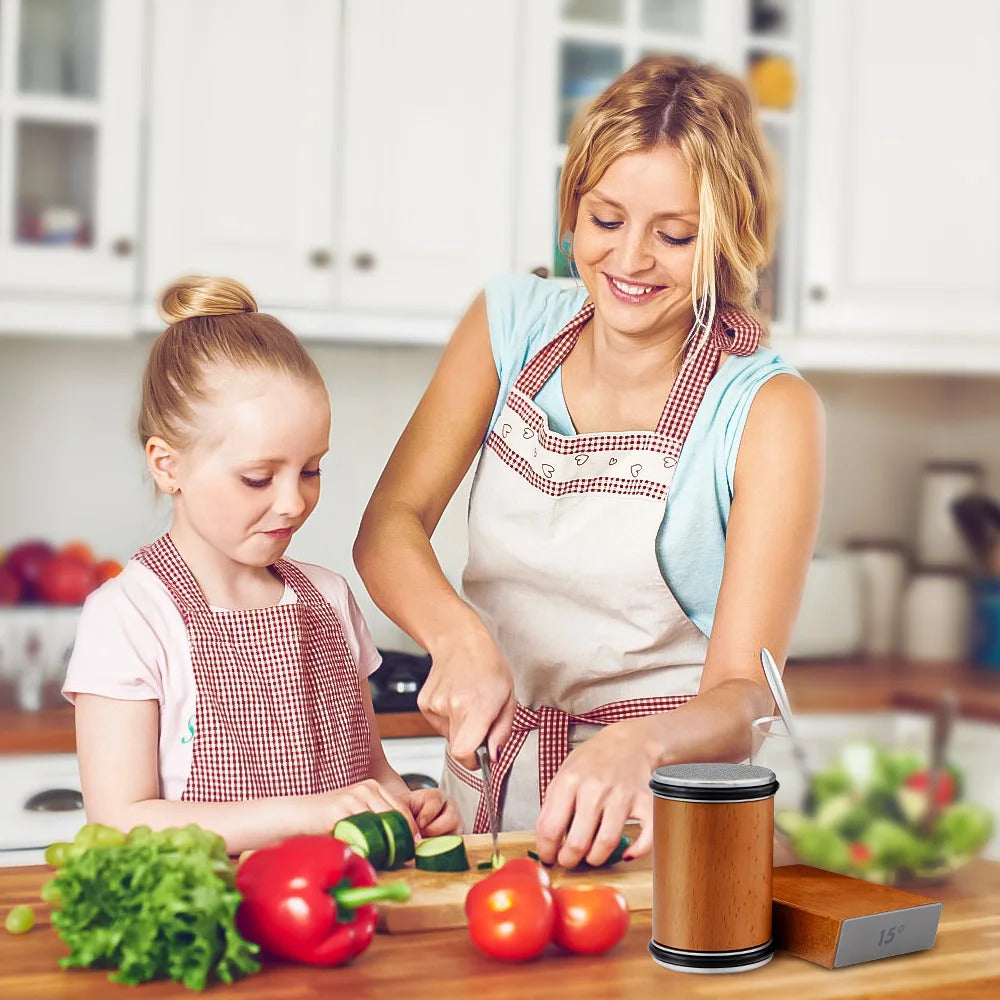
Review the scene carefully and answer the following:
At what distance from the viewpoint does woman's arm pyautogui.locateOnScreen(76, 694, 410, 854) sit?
1173mm

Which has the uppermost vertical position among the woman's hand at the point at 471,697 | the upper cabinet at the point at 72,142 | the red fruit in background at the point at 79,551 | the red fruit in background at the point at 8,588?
the upper cabinet at the point at 72,142

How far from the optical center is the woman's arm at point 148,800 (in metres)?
1.17

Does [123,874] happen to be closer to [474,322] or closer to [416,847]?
[416,847]

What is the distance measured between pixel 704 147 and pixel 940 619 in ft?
6.86

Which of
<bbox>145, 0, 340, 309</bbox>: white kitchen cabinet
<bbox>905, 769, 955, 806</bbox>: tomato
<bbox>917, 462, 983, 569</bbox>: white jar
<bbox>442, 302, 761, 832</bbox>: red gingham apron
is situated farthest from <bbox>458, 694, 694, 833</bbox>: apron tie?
<bbox>917, 462, 983, 569</bbox>: white jar

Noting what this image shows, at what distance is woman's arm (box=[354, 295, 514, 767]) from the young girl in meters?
0.09

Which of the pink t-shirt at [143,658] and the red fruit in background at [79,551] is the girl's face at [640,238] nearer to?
the pink t-shirt at [143,658]

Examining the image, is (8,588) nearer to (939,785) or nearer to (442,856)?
(442,856)

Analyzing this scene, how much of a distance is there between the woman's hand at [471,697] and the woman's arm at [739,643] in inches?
4.0

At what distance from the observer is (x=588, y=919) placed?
96cm

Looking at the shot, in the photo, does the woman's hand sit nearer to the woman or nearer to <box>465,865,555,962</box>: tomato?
the woman

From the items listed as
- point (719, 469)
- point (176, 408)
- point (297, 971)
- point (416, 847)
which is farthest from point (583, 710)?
point (297, 971)

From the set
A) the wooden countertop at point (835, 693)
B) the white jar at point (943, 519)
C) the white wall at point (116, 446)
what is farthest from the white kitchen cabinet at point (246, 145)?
the white jar at point (943, 519)

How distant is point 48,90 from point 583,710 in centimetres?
152
